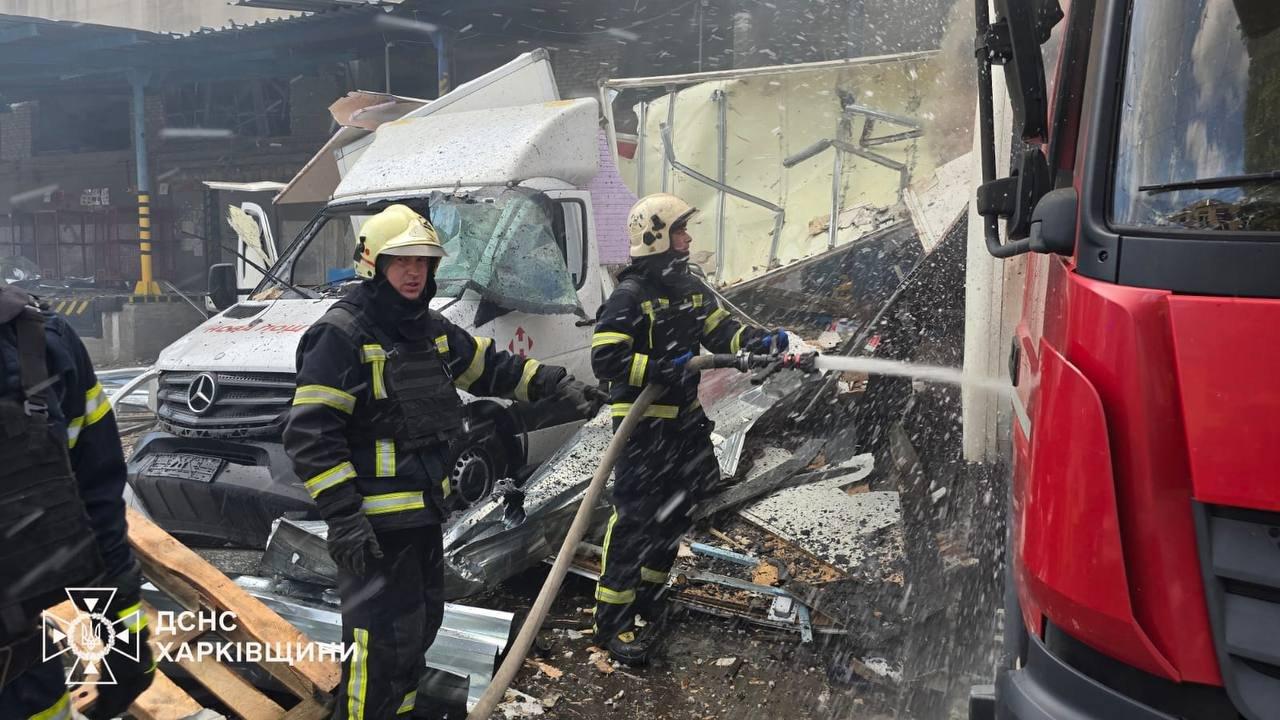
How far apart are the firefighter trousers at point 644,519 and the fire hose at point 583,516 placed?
211mm

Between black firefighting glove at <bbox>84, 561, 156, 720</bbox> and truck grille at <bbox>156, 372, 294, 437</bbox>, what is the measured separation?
2.19 meters

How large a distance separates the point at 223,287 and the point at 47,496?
13.1ft

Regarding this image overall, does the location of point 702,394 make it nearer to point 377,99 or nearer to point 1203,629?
point 377,99

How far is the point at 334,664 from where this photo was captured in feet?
11.3

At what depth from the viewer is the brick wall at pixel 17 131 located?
68.3 feet

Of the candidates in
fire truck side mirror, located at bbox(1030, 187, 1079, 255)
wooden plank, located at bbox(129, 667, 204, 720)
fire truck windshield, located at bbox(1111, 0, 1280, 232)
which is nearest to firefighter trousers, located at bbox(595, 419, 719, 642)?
wooden plank, located at bbox(129, 667, 204, 720)

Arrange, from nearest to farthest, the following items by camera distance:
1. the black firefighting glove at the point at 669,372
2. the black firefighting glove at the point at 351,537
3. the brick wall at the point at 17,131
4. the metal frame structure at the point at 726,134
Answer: the black firefighting glove at the point at 351,537 < the black firefighting glove at the point at 669,372 < the metal frame structure at the point at 726,134 < the brick wall at the point at 17,131

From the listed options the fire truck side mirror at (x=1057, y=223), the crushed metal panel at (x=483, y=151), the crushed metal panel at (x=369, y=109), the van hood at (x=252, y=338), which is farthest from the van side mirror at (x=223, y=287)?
the fire truck side mirror at (x=1057, y=223)

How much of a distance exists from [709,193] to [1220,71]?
8710 millimetres

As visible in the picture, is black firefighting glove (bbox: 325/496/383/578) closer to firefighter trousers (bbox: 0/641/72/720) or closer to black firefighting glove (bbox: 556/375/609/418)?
firefighter trousers (bbox: 0/641/72/720)

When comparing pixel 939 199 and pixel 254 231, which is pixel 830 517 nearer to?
pixel 939 199

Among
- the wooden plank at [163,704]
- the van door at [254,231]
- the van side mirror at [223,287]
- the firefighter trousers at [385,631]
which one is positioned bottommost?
the wooden plank at [163,704]

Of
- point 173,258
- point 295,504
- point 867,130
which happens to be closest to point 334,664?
point 295,504

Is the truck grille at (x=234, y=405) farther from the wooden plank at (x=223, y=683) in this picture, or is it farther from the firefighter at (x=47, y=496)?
the firefighter at (x=47, y=496)
